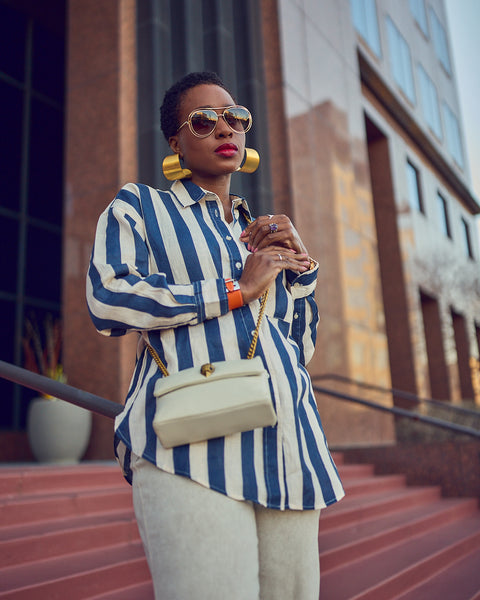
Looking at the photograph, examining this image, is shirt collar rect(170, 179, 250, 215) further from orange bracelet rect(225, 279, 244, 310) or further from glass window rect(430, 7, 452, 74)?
glass window rect(430, 7, 452, 74)

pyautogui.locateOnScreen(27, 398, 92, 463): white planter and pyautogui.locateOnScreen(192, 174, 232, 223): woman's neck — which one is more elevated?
pyautogui.locateOnScreen(192, 174, 232, 223): woman's neck

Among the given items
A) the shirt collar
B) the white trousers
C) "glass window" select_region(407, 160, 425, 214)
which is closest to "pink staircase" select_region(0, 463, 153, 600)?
the white trousers

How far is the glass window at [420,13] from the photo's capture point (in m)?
18.5

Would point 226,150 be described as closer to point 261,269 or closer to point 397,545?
point 261,269

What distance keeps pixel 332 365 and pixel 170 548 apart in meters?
8.42

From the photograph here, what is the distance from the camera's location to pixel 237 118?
1662 mm

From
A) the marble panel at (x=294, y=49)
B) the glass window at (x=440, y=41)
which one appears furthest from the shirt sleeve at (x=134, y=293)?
the glass window at (x=440, y=41)

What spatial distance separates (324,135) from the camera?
1049 cm

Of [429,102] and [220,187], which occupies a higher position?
[429,102]

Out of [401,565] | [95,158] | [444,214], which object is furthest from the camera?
[444,214]

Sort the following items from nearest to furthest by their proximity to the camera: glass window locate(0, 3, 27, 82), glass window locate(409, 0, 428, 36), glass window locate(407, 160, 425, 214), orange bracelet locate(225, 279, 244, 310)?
orange bracelet locate(225, 279, 244, 310) → glass window locate(0, 3, 27, 82) → glass window locate(407, 160, 425, 214) → glass window locate(409, 0, 428, 36)

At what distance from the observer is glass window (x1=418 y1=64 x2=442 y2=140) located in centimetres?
1805

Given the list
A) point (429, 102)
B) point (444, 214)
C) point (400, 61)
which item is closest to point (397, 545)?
point (400, 61)

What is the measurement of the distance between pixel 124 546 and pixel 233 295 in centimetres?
274
